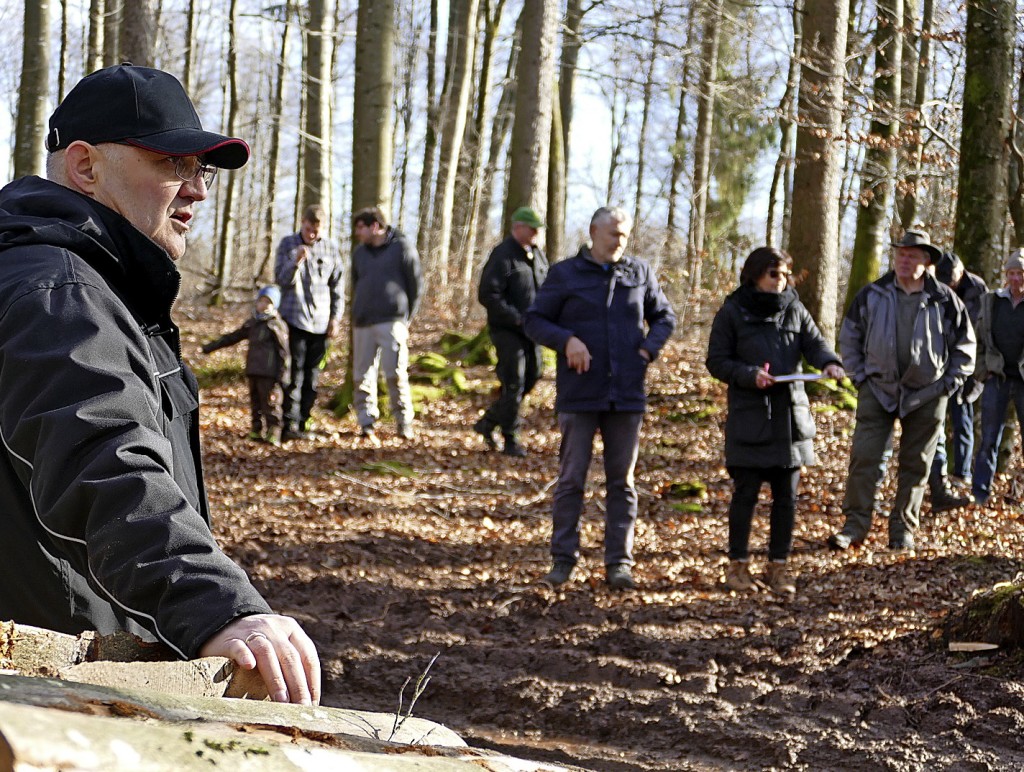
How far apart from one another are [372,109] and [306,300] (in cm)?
→ 261

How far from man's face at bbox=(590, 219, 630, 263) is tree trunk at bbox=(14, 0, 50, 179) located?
7518 mm

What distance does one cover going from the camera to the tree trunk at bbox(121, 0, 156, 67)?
35.9 ft

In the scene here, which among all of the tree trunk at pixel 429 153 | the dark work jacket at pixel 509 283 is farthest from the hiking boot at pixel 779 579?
the tree trunk at pixel 429 153

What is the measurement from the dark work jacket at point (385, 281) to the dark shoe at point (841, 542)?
18.3 feet

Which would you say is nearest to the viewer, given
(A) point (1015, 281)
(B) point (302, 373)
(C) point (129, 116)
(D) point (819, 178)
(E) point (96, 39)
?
(C) point (129, 116)

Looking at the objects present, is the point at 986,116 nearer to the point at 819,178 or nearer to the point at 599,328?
the point at 599,328

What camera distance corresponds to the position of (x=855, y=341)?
8.62 metres

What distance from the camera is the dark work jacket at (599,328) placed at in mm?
7273

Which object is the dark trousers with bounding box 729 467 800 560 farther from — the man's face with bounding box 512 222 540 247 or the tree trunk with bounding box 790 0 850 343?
the tree trunk with bounding box 790 0 850 343

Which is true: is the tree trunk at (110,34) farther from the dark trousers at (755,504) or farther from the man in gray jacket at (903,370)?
the dark trousers at (755,504)

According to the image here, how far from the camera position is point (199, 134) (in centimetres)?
210

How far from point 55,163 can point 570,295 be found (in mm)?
5440

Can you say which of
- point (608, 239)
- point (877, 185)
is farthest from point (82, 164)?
point (877, 185)

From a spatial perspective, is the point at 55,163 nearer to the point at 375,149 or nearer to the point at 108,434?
the point at 108,434
